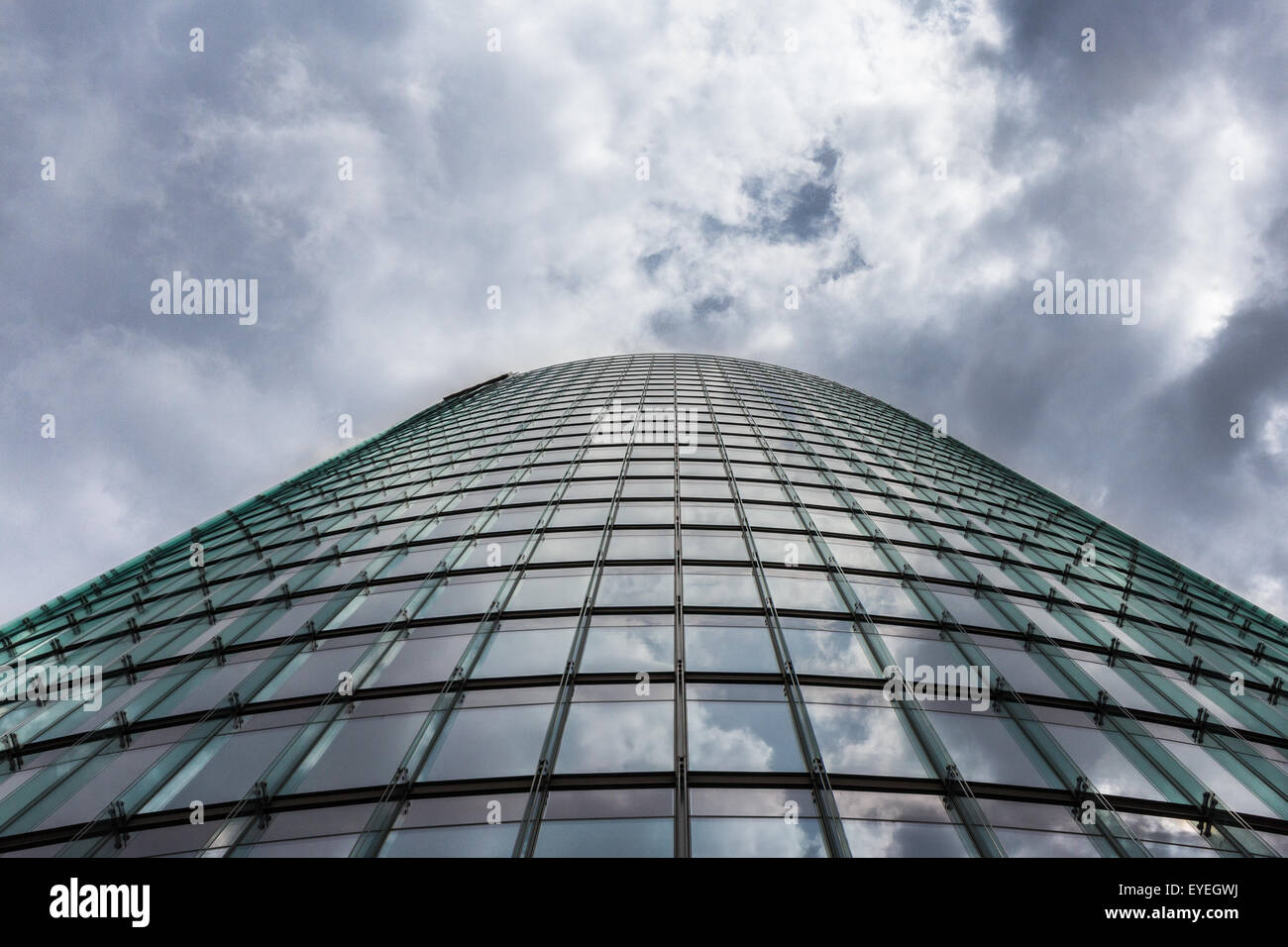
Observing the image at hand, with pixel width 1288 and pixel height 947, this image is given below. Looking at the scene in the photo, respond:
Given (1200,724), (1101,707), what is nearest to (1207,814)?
(1101,707)

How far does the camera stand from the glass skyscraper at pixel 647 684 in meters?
7.54

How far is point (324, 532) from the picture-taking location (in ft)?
57.4

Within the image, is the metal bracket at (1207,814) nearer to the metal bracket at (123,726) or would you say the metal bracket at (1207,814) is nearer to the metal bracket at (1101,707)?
the metal bracket at (1101,707)

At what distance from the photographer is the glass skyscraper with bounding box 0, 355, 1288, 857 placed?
754 centimetres

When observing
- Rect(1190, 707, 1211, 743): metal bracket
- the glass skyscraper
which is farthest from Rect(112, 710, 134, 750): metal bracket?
Rect(1190, 707, 1211, 743): metal bracket

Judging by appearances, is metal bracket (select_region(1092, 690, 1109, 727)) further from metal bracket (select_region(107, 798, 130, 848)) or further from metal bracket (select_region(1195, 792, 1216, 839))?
metal bracket (select_region(107, 798, 130, 848))

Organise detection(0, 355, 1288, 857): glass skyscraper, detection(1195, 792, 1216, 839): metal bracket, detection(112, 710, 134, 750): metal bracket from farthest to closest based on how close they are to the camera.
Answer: detection(112, 710, 134, 750): metal bracket < detection(1195, 792, 1216, 839): metal bracket < detection(0, 355, 1288, 857): glass skyscraper

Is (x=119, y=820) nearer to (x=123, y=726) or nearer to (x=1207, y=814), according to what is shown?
(x=123, y=726)

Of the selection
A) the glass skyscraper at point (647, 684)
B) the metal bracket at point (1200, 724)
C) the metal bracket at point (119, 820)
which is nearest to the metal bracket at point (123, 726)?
the glass skyscraper at point (647, 684)

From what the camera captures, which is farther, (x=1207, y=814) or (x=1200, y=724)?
(x=1200, y=724)

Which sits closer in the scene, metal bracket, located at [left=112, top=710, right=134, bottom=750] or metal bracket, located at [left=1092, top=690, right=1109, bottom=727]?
metal bracket, located at [left=1092, top=690, right=1109, bottom=727]

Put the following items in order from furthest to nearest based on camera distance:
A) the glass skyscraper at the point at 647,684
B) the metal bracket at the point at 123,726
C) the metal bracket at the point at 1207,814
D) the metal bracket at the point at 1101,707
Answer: the metal bracket at the point at 123,726
the metal bracket at the point at 1101,707
the metal bracket at the point at 1207,814
the glass skyscraper at the point at 647,684

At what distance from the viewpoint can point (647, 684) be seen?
959 centimetres
